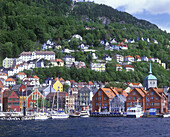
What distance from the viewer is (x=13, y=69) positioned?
169 metres

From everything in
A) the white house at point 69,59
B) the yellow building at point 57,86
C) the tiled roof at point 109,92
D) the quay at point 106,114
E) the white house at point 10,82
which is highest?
the white house at point 69,59

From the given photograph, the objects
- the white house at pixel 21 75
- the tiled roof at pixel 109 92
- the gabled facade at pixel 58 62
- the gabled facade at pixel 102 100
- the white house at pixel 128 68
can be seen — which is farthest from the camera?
the white house at pixel 128 68

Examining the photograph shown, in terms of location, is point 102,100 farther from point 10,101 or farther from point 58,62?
point 58,62

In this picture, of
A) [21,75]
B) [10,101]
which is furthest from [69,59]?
[10,101]

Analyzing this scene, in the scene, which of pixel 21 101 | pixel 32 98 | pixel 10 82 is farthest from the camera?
pixel 10 82

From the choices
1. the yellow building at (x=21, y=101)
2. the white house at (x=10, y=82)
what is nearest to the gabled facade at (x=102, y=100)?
the yellow building at (x=21, y=101)

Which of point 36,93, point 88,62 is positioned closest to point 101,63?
point 88,62

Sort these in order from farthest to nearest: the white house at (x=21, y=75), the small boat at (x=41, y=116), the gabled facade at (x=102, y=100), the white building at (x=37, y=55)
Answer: the white building at (x=37, y=55) < the white house at (x=21, y=75) < the gabled facade at (x=102, y=100) < the small boat at (x=41, y=116)

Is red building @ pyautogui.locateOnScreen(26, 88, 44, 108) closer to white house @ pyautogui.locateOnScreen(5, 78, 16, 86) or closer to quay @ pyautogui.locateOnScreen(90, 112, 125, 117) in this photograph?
quay @ pyautogui.locateOnScreen(90, 112, 125, 117)

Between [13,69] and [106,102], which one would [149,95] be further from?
[13,69]

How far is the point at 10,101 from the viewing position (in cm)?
11281

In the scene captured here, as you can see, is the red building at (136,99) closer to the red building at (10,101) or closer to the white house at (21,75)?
the red building at (10,101)

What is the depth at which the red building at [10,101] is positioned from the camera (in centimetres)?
11256

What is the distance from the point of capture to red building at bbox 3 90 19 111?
369ft
